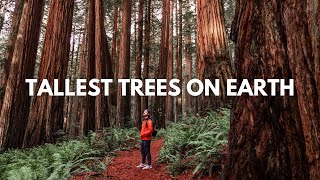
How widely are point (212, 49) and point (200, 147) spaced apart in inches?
117

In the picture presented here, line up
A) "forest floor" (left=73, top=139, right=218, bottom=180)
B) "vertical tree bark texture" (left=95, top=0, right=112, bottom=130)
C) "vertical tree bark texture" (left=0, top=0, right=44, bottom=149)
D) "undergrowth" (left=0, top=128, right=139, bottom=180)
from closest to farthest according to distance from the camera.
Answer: "forest floor" (left=73, top=139, right=218, bottom=180) → "undergrowth" (left=0, top=128, right=139, bottom=180) → "vertical tree bark texture" (left=0, top=0, right=44, bottom=149) → "vertical tree bark texture" (left=95, top=0, right=112, bottom=130)

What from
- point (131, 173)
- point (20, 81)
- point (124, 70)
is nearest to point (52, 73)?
point (20, 81)

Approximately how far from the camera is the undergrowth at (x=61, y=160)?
18.4 feet

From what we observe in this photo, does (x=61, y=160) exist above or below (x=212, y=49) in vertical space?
below

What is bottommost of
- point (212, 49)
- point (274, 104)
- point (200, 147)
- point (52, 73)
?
point (200, 147)

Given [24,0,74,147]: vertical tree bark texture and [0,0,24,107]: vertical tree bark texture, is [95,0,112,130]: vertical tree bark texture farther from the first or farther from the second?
[0,0,24,107]: vertical tree bark texture

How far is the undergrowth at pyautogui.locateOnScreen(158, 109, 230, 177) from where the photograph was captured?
4809 mm

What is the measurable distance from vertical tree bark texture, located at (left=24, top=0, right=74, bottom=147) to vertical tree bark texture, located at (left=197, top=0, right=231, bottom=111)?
457 cm

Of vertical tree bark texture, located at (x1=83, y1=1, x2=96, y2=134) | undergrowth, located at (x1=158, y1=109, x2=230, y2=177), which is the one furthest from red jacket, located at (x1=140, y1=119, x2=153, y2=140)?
vertical tree bark texture, located at (x1=83, y1=1, x2=96, y2=134)

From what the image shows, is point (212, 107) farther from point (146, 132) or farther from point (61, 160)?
point (61, 160)

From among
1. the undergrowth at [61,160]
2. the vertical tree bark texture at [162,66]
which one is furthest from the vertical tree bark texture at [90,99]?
the vertical tree bark texture at [162,66]

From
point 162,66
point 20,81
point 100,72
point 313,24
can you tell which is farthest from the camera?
point 162,66

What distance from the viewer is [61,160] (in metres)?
6.66

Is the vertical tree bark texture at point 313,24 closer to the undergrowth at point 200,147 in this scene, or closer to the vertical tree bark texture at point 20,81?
the undergrowth at point 200,147
